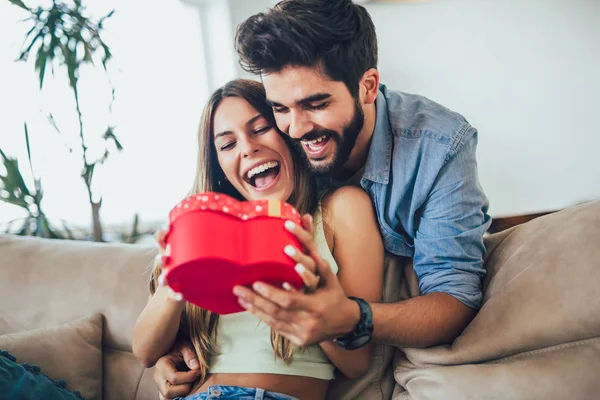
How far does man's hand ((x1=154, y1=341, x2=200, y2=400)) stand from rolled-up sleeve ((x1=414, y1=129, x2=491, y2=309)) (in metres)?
→ 0.55

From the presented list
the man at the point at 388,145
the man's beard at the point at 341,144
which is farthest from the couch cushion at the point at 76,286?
the man's beard at the point at 341,144

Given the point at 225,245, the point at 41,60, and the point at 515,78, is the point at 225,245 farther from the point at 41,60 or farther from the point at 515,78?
the point at 515,78

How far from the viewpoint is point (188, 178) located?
10.0ft

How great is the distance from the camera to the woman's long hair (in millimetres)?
1253

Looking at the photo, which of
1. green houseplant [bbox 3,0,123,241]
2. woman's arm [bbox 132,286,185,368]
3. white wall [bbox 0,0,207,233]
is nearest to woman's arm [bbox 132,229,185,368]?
woman's arm [bbox 132,286,185,368]

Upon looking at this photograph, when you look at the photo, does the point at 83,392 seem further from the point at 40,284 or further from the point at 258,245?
the point at 258,245

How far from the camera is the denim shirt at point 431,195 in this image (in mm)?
1158

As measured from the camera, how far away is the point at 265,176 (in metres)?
1.31

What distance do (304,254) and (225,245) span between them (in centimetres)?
13

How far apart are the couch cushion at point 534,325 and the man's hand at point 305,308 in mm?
287

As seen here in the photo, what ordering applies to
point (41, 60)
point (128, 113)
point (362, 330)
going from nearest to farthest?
point (362, 330), point (41, 60), point (128, 113)

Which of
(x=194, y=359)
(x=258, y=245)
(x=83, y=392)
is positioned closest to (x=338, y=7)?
(x=258, y=245)

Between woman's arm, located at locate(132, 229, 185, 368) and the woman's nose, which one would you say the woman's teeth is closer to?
the woman's nose

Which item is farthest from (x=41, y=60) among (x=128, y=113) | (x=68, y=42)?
(x=128, y=113)
